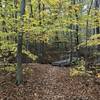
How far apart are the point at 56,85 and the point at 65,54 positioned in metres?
14.4

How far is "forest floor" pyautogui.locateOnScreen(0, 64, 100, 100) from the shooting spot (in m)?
10.8

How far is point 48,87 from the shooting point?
12.2 meters

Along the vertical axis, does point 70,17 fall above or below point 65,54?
above

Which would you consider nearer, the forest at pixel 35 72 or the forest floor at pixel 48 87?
the forest floor at pixel 48 87

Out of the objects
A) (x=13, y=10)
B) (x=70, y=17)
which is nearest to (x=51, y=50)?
(x=70, y=17)

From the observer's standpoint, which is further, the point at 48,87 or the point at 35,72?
the point at 35,72

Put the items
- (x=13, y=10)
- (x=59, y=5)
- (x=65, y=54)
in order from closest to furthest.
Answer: (x=13, y=10) < (x=59, y=5) < (x=65, y=54)

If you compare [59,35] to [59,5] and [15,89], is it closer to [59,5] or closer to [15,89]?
[59,5]

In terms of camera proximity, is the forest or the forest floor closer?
the forest floor

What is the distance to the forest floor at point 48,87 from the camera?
10.8 meters

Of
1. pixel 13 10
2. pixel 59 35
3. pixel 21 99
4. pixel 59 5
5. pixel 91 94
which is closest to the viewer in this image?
pixel 21 99

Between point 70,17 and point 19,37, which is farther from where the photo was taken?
point 70,17

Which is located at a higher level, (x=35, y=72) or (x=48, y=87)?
(x=35, y=72)

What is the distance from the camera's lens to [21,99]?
1048 centimetres
